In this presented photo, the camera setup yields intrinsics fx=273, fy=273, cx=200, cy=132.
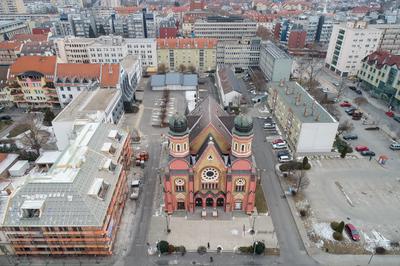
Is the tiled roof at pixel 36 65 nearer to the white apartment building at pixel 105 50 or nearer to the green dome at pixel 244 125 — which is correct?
the white apartment building at pixel 105 50

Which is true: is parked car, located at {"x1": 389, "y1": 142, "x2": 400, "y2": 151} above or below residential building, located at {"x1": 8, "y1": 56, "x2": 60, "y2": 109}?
below

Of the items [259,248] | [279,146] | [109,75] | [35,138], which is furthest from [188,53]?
[259,248]

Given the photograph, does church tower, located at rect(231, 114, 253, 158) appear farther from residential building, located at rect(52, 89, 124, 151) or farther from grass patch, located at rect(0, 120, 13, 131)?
grass patch, located at rect(0, 120, 13, 131)

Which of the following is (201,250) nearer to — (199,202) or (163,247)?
(163,247)

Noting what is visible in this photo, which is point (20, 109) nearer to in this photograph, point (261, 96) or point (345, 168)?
point (261, 96)

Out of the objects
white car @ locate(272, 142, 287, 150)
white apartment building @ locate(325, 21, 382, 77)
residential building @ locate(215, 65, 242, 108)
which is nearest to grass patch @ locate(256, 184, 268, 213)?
white car @ locate(272, 142, 287, 150)

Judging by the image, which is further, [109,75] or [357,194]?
[109,75]

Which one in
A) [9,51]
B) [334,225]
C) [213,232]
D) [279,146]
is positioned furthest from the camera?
[9,51]

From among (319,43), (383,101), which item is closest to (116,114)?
(383,101)
